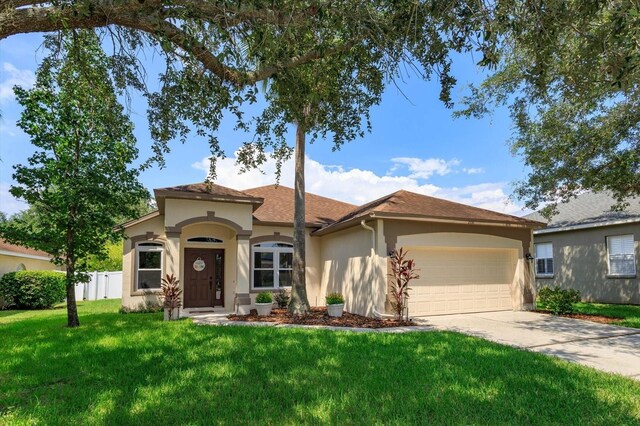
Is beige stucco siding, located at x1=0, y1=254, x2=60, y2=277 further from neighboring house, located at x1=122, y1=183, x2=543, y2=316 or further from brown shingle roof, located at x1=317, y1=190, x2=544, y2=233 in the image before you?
brown shingle roof, located at x1=317, y1=190, x2=544, y2=233

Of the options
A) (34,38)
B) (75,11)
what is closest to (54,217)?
(34,38)

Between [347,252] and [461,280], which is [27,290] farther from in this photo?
[461,280]

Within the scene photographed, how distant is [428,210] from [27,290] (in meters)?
16.7

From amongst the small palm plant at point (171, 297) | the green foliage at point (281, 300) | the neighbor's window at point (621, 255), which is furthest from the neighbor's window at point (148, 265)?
the neighbor's window at point (621, 255)

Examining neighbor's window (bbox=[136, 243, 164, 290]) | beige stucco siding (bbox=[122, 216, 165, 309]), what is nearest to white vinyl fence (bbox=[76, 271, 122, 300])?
beige stucco siding (bbox=[122, 216, 165, 309])

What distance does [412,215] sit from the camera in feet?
37.7

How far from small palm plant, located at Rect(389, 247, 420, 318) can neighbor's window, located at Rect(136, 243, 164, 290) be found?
812 centimetres

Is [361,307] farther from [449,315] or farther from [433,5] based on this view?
[433,5]

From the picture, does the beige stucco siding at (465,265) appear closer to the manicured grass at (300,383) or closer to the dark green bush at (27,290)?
the manicured grass at (300,383)

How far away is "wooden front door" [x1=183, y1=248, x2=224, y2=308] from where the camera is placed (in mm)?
14055

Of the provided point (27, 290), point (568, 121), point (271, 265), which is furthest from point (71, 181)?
point (568, 121)

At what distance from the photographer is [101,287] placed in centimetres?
2245

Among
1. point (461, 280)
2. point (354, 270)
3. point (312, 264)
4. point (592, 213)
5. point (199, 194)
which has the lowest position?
point (461, 280)

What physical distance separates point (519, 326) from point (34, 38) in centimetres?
1175
